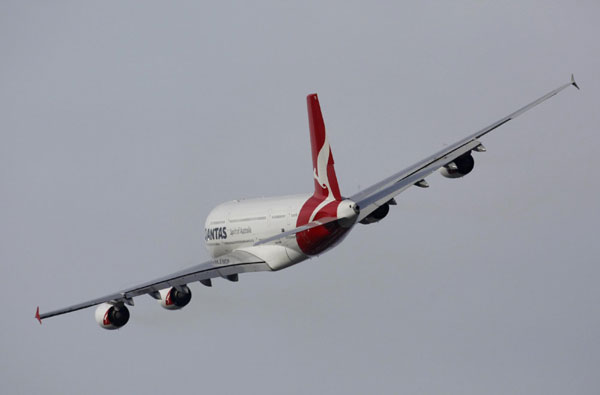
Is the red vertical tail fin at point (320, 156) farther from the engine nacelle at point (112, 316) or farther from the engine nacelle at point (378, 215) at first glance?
the engine nacelle at point (112, 316)

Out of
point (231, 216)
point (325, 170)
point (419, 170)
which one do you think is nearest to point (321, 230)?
point (325, 170)

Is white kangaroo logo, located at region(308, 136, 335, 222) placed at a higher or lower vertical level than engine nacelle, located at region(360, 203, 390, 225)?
higher

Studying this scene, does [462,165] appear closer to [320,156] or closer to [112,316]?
[320,156]

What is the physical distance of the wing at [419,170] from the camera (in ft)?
209

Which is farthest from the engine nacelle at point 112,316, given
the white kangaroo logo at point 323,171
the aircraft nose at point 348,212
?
the aircraft nose at point 348,212

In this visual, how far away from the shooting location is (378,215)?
217ft

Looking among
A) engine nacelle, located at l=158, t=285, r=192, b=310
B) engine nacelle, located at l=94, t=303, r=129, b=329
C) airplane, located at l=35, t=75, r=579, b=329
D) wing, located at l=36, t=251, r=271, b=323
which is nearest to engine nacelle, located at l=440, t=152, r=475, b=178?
airplane, located at l=35, t=75, r=579, b=329

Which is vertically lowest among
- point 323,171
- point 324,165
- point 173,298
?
point 173,298

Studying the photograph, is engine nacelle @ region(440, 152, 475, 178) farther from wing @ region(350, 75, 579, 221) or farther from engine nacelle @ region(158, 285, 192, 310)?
engine nacelle @ region(158, 285, 192, 310)

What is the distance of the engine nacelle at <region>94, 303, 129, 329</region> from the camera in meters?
66.0

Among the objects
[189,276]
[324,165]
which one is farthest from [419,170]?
[189,276]

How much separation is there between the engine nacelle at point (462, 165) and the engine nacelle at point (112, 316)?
19.4 metres

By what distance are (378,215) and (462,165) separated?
5.38 metres

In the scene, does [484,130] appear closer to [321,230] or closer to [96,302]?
[321,230]
